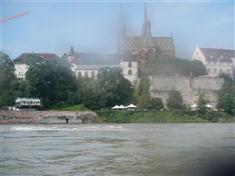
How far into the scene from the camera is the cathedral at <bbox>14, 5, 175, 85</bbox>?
82188 millimetres

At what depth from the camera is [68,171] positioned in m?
13.5

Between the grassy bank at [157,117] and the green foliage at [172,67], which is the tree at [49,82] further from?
the green foliage at [172,67]

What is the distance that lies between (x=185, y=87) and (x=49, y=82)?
2162 centimetres

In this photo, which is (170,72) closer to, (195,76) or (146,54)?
(195,76)

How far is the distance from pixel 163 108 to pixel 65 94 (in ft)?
47.3

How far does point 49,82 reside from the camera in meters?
65.6

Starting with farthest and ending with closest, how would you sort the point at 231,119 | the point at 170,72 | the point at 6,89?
1. the point at 170,72
2. the point at 6,89
3. the point at 231,119

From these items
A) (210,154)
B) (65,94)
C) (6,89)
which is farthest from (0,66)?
(210,154)

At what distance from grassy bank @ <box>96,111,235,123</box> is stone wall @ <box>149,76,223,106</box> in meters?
7.90

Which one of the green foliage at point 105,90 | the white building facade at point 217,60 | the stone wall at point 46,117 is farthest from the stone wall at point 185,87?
the stone wall at point 46,117

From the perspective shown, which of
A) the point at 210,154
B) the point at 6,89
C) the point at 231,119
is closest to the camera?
the point at 210,154

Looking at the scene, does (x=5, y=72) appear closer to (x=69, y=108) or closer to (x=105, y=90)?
(x=69, y=108)

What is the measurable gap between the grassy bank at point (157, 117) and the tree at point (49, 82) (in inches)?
334

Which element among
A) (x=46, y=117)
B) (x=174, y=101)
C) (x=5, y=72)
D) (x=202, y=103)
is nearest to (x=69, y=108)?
(x=46, y=117)
